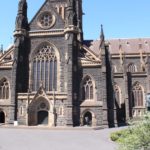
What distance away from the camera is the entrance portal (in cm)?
3988

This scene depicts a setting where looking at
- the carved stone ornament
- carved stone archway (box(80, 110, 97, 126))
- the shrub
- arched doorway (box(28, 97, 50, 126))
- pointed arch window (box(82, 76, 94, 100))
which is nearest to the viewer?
the shrub

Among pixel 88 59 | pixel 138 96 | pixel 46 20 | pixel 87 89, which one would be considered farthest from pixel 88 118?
pixel 46 20

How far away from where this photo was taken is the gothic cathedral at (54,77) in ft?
127

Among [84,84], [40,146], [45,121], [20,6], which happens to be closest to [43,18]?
[20,6]

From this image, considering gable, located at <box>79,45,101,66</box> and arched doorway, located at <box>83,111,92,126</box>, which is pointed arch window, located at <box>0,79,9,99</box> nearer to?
gable, located at <box>79,45,101,66</box>

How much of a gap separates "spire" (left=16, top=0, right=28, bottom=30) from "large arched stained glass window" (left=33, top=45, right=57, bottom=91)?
4.35 meters

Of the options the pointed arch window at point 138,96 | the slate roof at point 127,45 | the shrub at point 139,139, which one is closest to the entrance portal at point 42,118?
the pointed arch window at point 138,96

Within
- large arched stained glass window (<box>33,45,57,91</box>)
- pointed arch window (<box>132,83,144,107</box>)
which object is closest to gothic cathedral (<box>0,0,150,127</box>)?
large arched stained glass window (<box>33,45,57,91</box>)


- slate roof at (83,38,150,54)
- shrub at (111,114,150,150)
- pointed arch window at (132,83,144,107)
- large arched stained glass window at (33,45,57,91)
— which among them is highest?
slate roof at (83,38,150,54)

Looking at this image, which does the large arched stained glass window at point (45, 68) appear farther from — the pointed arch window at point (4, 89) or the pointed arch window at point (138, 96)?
the pointed arch window at point (138, 96)

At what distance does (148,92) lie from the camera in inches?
1805

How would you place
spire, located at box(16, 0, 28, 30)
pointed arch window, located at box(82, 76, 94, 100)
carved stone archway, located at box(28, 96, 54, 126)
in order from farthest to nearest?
1. spire, located at box(16, 0, 28, 30)
2. pointed arch window, located at box(82, 76, 94, 100)
3. carved stone archway, located at box(28, 96, 54, 126)

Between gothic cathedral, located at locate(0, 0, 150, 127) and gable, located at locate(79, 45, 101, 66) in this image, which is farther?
gable, located at locate(79, 45, 101, 66)

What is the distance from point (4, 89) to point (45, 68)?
6.71 metres
